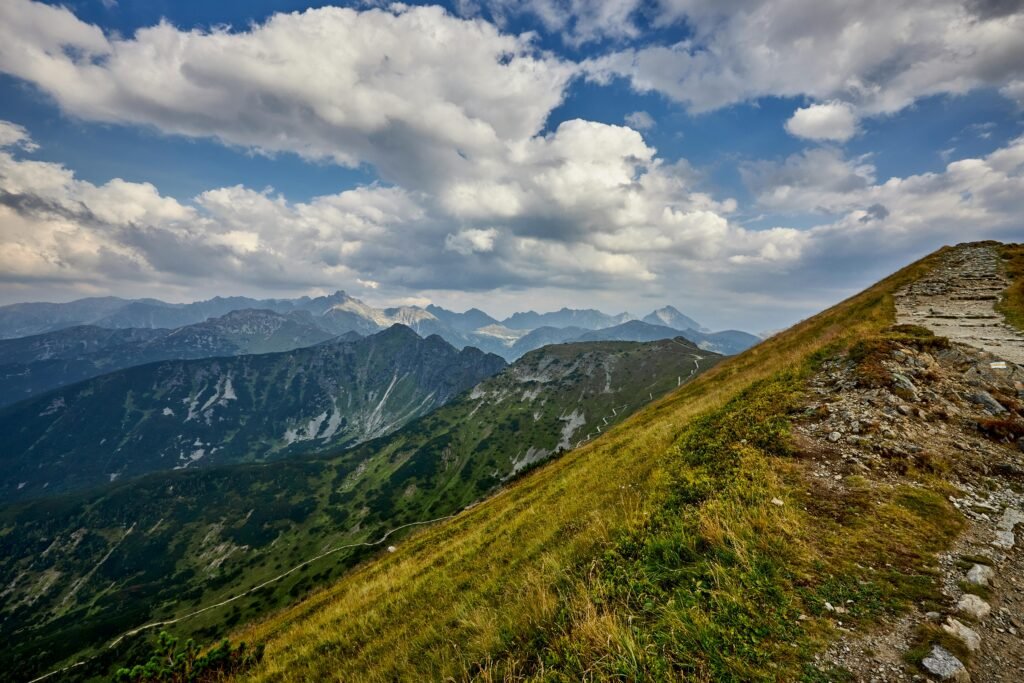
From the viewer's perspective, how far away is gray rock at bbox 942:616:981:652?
5547 millimetres

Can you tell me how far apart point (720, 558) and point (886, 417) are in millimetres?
10679

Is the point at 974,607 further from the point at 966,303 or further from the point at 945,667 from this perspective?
the point at 966,303

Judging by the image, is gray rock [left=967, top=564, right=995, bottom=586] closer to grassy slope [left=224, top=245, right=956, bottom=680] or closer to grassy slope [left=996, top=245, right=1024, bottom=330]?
grassy slope [left=224, top=245, right=956, bottom=680]

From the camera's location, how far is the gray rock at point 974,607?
6090 millimetres

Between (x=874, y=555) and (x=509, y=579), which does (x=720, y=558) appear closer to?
(x=874, y=555)

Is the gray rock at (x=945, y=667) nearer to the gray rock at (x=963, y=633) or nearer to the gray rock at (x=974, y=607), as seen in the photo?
the gray rock at (x=963, y=633)

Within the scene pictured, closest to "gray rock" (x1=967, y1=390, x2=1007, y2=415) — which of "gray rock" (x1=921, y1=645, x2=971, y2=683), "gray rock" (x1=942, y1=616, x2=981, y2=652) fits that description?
"gray rock" (x1=942, y1=616, x2=981, y2=652)

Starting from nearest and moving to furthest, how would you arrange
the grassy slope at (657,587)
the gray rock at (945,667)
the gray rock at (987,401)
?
the gray rock at (945,667)
the grassy slope at (657,587)
the gray rock at (987,401)

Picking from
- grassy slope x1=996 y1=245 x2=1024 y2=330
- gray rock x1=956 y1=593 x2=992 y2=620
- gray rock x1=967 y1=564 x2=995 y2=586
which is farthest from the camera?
grassy slope x1=996 y1=245 x2=1024 y2=330

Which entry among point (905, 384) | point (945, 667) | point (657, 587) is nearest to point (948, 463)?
point (905, 384)

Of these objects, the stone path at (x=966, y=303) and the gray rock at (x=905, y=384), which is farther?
the stone path at (x=966, y=303)

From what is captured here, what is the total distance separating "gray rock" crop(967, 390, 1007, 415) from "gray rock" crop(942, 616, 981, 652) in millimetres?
13512

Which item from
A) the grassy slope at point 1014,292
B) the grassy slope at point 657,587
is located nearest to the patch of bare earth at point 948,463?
the grassy slope at point 657,587

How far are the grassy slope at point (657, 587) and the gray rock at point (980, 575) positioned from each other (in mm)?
607
